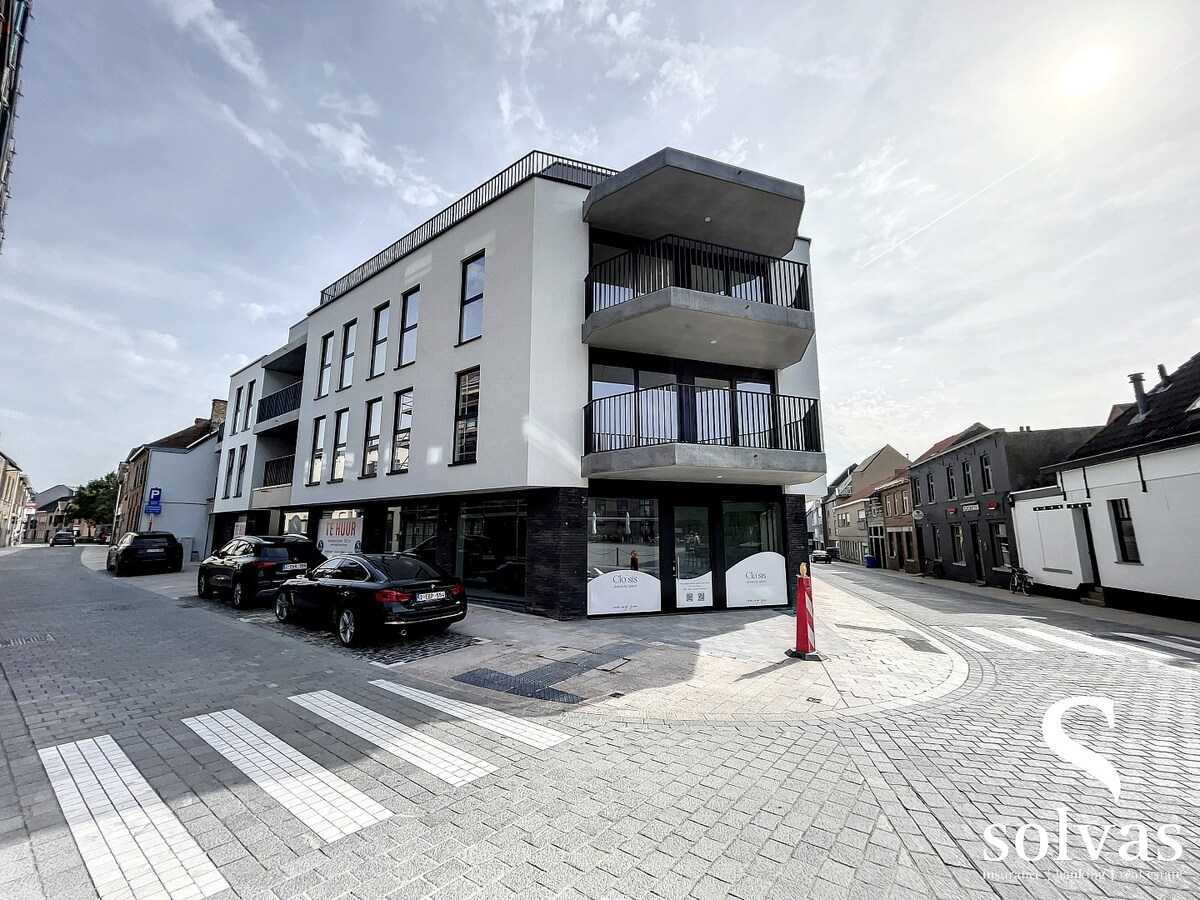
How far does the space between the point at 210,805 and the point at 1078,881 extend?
5060mm

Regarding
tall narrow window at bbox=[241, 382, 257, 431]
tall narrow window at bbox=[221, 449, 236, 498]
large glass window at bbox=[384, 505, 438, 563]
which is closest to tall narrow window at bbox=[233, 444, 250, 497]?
tall narrow window at bbox=[221, 449, 236, 498]

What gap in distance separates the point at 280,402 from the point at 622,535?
17.3 meters

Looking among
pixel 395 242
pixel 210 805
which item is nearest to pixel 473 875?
pixel 210 805

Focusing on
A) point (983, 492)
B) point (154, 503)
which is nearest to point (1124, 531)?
point (983, 492)

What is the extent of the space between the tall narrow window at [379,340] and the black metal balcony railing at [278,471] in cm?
613

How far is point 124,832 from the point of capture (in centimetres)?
297

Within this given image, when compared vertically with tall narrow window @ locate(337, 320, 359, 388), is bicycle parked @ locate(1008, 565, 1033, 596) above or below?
below

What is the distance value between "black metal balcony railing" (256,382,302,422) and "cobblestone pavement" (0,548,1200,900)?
13.7 metres

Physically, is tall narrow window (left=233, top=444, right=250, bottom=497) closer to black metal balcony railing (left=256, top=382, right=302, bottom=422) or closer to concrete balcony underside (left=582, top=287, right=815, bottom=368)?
black metal balcony railing (left=256, top=382, right=302, bottom=422)

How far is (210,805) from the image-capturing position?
3.29 metres

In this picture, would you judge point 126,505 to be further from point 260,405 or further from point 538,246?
point 538,246

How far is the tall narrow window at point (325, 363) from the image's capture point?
58.2 feet

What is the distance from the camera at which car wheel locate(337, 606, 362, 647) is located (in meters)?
8.00

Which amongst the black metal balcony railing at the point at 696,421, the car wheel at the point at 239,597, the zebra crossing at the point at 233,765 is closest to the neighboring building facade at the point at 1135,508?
the black metal balcony railing at the point at 696,421
